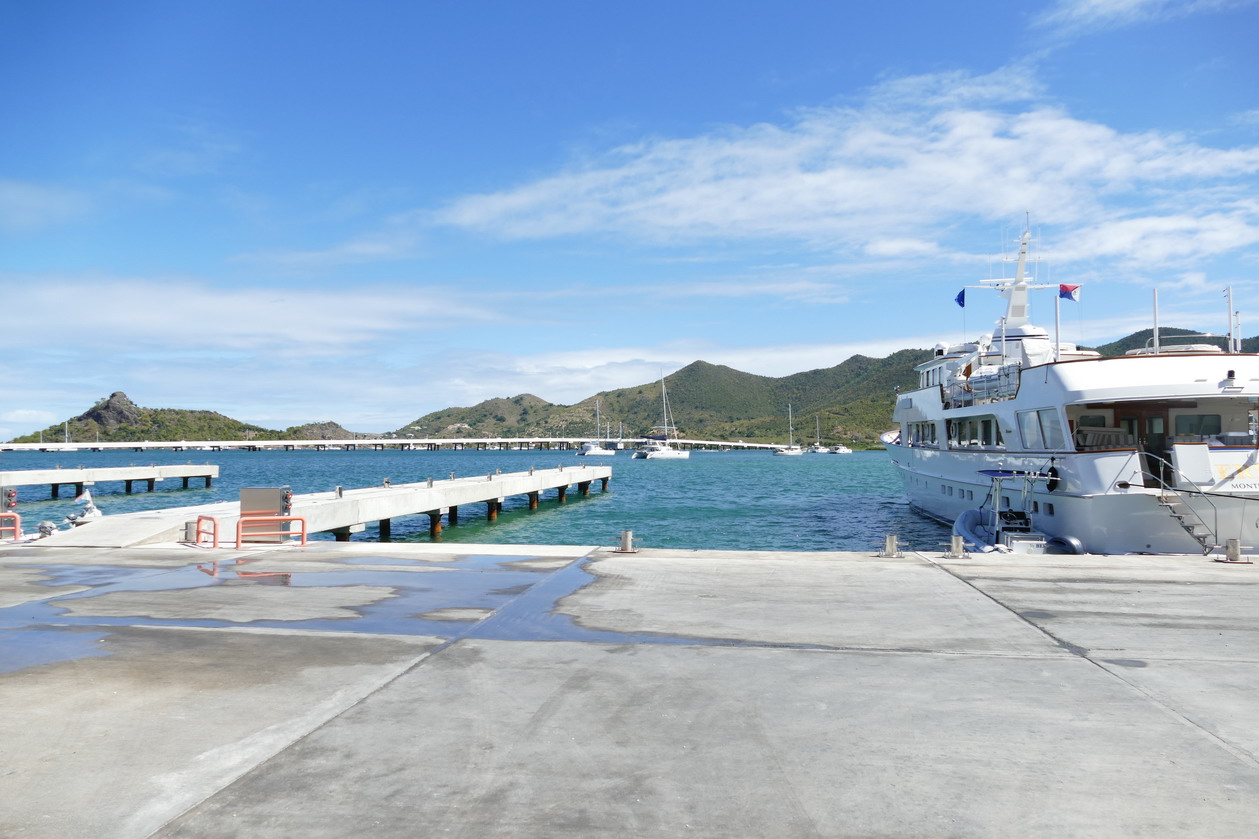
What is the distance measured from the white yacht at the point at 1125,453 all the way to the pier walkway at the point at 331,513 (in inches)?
720

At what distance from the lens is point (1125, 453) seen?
19734 millimetres

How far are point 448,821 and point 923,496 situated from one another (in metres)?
35.9

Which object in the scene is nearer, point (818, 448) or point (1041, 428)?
point (1041, 428)

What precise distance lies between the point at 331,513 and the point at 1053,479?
2000 cm

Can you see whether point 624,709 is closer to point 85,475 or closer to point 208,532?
point 208,532

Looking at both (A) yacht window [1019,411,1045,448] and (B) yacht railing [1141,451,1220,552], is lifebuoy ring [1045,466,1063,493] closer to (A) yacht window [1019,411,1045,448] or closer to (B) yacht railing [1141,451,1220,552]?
(A) yacht window [1019,411,1045,448]

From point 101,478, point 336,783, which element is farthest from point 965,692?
point 101,478

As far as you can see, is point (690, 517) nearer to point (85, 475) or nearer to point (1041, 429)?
point (1041, 429)

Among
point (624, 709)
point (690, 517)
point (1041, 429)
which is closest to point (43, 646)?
point (624, 709)

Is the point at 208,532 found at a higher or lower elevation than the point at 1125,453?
lower

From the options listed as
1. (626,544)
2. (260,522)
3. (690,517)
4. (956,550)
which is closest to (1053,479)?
(956,550)

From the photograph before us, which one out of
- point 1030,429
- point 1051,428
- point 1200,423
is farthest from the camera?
point 1030,429

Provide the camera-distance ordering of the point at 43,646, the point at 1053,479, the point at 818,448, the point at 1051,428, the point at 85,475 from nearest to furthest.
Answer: the point at 43,646 < the point at 1053,479 < the point at 1051,428 < the point at 85,475 < the point at 818,448

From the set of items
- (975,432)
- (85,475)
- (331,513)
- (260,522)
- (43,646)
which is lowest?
(43,646)
